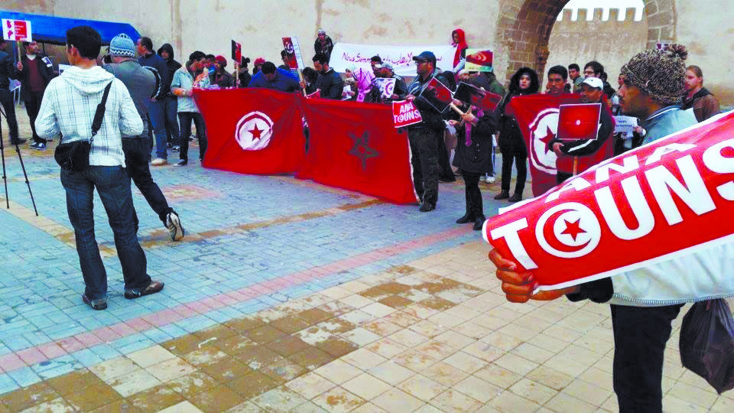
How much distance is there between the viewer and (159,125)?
408 inches

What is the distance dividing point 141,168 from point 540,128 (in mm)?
4665

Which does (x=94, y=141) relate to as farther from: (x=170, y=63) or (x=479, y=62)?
(x=170, y=63)

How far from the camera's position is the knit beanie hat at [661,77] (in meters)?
2.24

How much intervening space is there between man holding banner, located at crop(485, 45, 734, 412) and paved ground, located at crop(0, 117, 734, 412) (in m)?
1.20

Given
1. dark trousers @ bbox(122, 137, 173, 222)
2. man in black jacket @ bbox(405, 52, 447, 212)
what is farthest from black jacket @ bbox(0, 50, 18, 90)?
man in black jacket @ bbox(405, 52, 447, 212)

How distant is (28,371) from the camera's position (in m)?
3.29

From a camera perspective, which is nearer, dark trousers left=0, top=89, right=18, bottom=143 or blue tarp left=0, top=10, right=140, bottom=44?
dark trousers left=0, top=89, right=18, bottom=143


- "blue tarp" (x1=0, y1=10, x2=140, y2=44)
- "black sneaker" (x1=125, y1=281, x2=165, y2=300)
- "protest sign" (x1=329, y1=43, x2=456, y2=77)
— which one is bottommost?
"black sneaker" (x1=125, y1=281, x2=165, y2=300)

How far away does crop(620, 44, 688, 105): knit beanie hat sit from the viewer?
2.24m

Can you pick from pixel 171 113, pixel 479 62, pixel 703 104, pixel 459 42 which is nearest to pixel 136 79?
pixel 479 62

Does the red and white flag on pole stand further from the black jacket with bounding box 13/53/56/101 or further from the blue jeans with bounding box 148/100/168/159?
the black jacket with bounding box 13/53/56/101

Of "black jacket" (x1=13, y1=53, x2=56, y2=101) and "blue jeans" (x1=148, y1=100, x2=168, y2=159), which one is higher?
"black jacket" (x1=13, y1=53, x2=56, y2=101)

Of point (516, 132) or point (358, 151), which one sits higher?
point (516, 132)

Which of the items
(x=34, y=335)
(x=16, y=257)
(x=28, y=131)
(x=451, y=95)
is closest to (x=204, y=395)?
(x=34, y=335)
